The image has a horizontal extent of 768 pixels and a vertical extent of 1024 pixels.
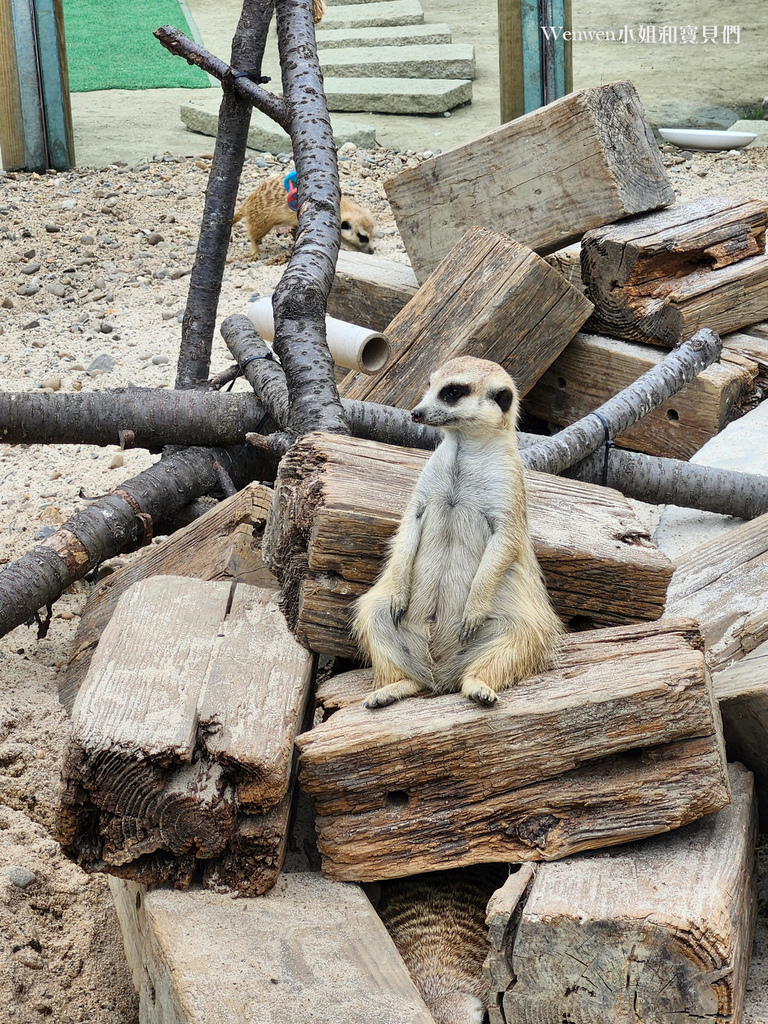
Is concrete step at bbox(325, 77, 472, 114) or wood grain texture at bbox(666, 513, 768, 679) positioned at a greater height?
concrete step at bbox(325, 77, 472, 114)

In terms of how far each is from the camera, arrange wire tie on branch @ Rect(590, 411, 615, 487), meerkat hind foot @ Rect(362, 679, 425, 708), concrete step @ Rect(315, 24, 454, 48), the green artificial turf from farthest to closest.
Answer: concrete step @ Rect(315, 24, 454, 48)
the green artificial turf
wire tie on branch @ Rect(590, 411, 615, 487)
meerkat hind foot @ Rect(362, 679, 425, 708)

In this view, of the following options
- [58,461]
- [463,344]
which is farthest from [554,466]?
[58,461]

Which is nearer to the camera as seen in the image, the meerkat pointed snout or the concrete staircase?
the meerkat pointed snout

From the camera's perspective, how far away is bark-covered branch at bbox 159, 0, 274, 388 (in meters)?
3.87

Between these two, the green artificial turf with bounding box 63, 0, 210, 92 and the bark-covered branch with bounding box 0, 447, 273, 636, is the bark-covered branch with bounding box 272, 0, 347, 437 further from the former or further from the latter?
the green artificial turf with bounding box 63, 0, 210, 92

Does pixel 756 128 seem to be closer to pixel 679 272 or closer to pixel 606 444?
pixel 679 272

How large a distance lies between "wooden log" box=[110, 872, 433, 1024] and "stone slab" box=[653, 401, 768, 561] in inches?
74.0

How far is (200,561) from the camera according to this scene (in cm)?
277

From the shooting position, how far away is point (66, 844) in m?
1.82

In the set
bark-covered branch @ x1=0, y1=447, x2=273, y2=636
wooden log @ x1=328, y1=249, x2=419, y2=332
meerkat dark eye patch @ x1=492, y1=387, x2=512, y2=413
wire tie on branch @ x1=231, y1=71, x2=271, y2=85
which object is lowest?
bark-covered branch @ x1=0, y1=447, x2=273, y2=636

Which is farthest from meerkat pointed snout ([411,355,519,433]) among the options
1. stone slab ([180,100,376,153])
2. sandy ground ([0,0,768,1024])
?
stone slab ([180,100,376,153])

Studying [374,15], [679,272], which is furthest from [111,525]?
[374,15]

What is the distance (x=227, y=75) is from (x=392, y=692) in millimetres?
2624

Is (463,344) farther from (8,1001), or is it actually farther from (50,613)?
(8,1001)
